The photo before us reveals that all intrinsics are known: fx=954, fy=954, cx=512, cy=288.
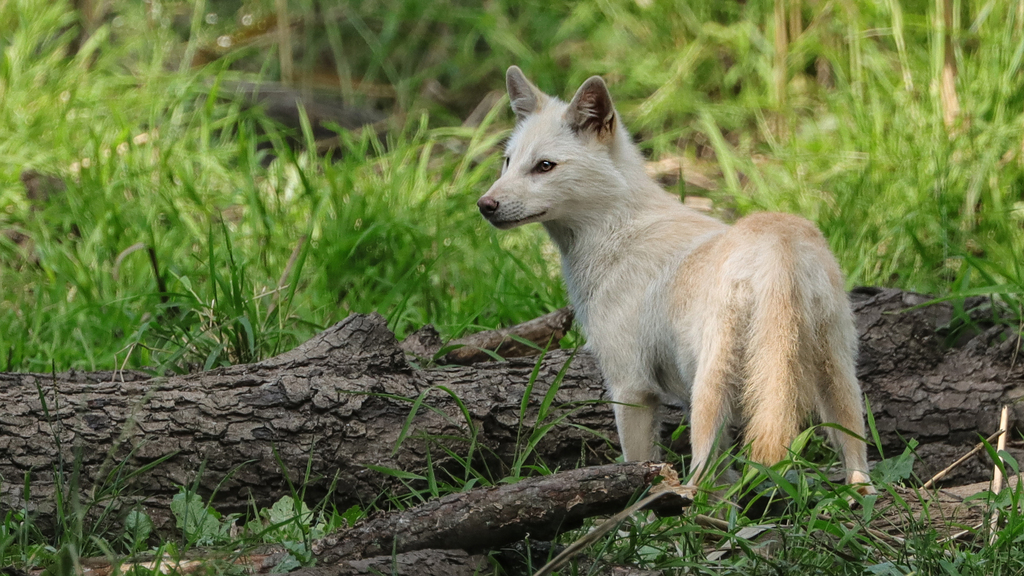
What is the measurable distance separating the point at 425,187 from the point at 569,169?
7.97 feet

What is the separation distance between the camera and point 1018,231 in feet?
17.5

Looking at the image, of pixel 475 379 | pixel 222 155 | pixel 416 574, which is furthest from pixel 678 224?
pixel 222 155

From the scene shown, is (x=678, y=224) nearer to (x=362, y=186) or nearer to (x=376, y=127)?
(x=362, y=186)

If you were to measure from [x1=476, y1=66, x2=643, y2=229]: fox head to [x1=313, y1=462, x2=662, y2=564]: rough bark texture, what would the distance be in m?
1.55

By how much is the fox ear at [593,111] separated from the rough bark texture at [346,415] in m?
0.99

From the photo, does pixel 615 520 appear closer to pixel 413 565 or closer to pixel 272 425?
pixel 413 565

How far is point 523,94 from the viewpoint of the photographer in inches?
176

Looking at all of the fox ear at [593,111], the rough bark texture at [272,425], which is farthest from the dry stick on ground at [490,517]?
the fox ear at [593,111]

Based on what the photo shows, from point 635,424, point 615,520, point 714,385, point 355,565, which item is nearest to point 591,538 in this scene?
point 615,520

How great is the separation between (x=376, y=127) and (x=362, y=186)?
3.13 metres

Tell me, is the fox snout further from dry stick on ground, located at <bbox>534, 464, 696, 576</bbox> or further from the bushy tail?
dry stick on ground, located at <bbox>534, 464, 696, 576</bbox>

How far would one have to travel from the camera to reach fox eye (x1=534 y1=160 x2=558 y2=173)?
399 centimetres

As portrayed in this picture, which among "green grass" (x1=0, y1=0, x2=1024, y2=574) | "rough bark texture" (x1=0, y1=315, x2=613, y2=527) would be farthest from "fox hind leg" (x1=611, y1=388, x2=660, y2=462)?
"green grass" (x1=0, y1=0, x2=1024, y2=574)

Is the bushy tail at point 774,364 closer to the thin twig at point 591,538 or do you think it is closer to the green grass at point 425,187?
the green grass at point 425,187
